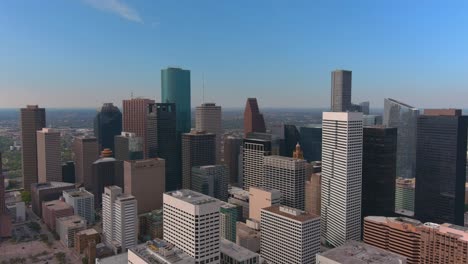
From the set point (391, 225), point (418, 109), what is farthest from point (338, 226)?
point (418, 109)

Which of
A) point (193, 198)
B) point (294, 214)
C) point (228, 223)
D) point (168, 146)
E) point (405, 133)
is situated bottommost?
point (228, 223)

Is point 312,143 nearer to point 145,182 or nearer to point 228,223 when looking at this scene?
point 145,182

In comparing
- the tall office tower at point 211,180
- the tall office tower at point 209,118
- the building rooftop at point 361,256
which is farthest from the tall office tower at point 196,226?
the tall office tower at point 209,118

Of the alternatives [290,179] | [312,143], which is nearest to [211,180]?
[290,179]

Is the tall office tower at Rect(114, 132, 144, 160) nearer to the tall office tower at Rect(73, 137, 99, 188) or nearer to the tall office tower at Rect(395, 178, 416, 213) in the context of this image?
the tall office tower at Rect(73, 137, 99, 188)

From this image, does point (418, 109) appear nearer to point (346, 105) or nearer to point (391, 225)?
point (346, 105)

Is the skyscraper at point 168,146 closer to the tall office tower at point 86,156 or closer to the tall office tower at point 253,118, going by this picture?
the tall office tower at point 86,156
